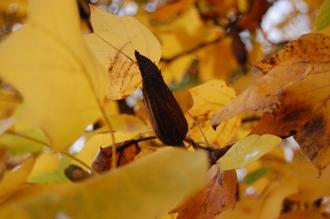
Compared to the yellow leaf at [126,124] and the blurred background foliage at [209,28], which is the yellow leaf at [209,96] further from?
the blurred background foliage at [209,28]

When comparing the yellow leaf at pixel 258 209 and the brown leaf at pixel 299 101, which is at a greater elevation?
the brown leaf at pixel 299 101

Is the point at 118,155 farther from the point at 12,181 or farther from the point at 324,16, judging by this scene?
the point at 324,16

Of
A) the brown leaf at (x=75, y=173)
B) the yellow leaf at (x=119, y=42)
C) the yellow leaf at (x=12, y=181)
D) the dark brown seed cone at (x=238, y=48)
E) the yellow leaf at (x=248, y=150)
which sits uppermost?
the yellow leaf at (x=119, y=42)

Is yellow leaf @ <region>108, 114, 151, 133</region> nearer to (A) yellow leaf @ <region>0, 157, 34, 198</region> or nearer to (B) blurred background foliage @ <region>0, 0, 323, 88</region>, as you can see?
(A) yellow leaf @ <region>0, 157, 34, 198</region>

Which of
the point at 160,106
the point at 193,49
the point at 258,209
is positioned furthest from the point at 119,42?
the point at 193,49

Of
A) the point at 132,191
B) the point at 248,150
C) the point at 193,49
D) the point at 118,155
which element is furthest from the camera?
the point at 193,49

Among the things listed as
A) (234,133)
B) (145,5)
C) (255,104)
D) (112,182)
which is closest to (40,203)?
(112,182)

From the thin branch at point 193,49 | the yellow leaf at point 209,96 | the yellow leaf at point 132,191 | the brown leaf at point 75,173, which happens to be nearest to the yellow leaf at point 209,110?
the yellow leaf at point 209,96
